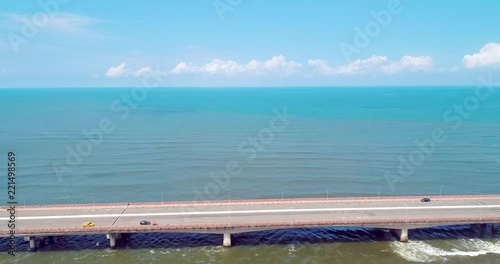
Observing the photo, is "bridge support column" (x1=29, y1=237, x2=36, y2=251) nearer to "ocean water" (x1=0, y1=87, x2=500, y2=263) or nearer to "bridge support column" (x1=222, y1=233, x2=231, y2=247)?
"ocean water" (x1=0, y1=87, x2=500, y2=263)

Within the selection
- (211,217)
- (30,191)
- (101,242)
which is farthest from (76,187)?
(211,217)

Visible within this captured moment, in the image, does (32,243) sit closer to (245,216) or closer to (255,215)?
(245,216)

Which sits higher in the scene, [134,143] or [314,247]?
[134,143]

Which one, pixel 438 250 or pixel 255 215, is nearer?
pixel 438 250

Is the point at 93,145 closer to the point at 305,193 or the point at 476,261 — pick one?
the point at 305,193

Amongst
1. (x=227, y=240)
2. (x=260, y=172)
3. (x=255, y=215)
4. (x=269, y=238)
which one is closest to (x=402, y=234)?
(x=269, y=238)

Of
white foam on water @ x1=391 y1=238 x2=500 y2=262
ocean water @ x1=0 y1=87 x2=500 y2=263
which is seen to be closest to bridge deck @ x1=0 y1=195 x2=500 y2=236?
white foam on water @ x1=391 y1=238 x2=500 y2=262
